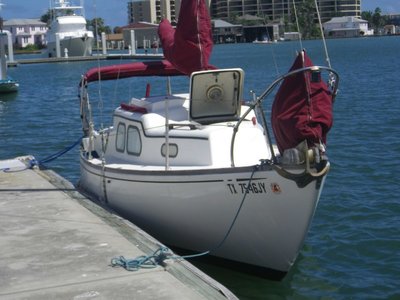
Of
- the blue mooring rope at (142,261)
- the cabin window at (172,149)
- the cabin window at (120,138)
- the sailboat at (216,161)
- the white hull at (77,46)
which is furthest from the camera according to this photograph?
the white hull at (77,46)

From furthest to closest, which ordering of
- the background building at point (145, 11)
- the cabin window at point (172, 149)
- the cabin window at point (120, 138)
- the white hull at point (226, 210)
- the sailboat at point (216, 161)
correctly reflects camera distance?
1. the background building at point (145, 11)
2. the cabin window at point (120, 138)
3. the cabin window at point (172, 149)
4. the white hull at point (226, 210)
5. the sailboat at point (216, 161)

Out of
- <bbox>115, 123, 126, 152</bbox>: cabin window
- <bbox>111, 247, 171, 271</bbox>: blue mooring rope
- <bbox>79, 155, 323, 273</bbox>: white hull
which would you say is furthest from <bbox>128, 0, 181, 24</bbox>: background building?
<bbox>111, 247, 171, 271</bbox>: blue mooring rope

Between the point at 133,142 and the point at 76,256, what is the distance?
333cm

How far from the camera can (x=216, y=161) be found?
11750 millimetres

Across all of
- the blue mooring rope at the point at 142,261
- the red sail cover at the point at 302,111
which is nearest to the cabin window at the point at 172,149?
the red sail cover at the point at 302,111

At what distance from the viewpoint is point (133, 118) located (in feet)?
42.8

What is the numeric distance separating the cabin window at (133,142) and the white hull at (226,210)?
19.9 inches

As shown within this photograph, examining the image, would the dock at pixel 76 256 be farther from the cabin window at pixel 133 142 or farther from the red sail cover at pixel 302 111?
the red sail cover at pixel 302 111

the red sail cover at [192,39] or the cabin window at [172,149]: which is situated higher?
the red sail cover at [192,39]

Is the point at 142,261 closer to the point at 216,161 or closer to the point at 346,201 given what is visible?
the point at 216,161

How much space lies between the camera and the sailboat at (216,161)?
10258mm

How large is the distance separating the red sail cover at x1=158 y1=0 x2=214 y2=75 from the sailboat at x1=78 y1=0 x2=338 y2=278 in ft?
0.06

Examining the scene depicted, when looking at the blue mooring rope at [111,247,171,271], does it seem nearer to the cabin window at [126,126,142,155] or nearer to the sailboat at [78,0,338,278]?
the sailboat at [78,0,338,278]

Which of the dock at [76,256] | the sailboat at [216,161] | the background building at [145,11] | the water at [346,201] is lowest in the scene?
the water at [346,201]
